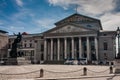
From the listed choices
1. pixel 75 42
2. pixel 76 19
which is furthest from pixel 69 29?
pixel 76 19

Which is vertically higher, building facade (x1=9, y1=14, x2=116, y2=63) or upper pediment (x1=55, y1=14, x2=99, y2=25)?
upper pediment (x1=55, y1=14, x2=99, y2=25)

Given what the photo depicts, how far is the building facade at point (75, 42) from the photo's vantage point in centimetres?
7306

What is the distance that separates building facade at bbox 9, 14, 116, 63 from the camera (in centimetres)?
7306

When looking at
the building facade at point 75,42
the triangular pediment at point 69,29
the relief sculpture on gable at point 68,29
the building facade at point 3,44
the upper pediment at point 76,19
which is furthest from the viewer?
the building facade at point 3,44

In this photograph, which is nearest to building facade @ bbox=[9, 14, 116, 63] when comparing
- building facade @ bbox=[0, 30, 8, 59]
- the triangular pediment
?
the triangular pediment

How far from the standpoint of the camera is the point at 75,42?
78.4m

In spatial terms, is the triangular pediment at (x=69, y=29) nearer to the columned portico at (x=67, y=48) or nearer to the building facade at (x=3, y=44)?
the columned portico at (x=67, y=48)

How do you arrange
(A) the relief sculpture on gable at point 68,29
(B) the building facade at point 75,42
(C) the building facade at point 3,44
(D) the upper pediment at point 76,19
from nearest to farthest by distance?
(B) the building facade at point 75,42 → (A) the relief sculpture on gable at point 68,29 → (D) the upper pediment at point 76,19 → (C) the building facade at point 3,44

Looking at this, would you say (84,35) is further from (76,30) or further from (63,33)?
(63,33)

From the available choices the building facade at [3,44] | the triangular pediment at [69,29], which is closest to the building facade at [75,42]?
the triangular pediment at [69,29]

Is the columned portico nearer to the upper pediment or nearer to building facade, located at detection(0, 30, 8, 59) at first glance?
the upper pediment

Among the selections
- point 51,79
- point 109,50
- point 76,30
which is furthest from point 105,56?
point 51,79

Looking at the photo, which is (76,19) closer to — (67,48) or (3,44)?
(67,48)

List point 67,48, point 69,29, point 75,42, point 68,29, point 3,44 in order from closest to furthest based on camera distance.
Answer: point 69,29 → point 68,29 → point 75,42 → point 67,48 → point 3,44
